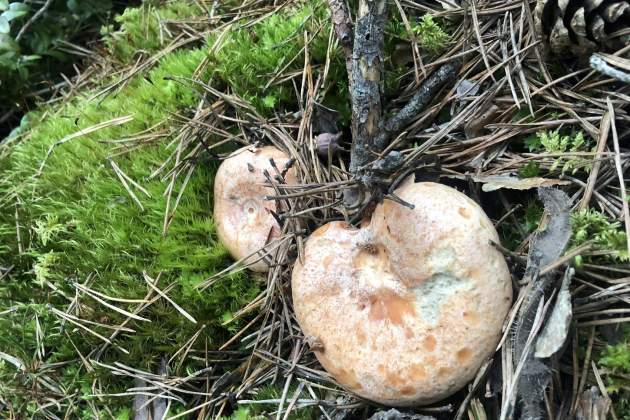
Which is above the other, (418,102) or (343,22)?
(343,22)

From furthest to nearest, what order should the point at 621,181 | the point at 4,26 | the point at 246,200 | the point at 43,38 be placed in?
the point at 43,38
the point at 4,26
the point at 246,200
the point at 621,181

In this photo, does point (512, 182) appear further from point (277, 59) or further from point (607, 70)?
point (277, 59)

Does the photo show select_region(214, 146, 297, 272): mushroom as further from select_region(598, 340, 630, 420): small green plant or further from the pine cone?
select_region(598, 340, 630, 420): small green plant

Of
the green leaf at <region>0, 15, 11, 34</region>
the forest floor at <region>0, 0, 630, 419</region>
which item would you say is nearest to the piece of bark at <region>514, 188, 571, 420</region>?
the forest floor at <region>0, 0, 630, 419</region>

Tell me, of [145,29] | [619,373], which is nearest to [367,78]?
[619,373]

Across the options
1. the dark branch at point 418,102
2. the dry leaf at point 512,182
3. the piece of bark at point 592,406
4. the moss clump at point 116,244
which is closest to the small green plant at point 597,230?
the dry leaf at point 512,182

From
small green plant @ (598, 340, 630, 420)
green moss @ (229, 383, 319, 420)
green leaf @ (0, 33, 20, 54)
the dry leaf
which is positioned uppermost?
green leaf @ (0, 33, 20, 54)
